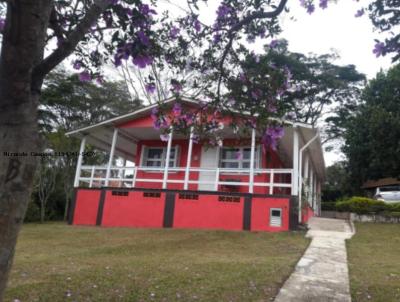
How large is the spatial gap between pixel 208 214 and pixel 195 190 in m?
1.32

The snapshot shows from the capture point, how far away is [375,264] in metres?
6.52

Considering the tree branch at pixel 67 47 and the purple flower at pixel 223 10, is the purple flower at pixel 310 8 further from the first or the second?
the tree branch at pixel 67 47

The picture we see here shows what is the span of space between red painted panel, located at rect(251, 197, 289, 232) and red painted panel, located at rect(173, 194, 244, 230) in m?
0.43

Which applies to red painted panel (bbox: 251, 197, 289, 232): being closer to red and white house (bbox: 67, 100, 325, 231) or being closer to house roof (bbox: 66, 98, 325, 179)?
red and white house (bbox: 67, 100, 325, 231)

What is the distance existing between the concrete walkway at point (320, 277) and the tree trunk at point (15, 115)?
3.15 metres

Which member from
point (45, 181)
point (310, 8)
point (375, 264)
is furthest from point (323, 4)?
point (45, 181)

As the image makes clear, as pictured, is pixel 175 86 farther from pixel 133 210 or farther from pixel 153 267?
pixel 133 210

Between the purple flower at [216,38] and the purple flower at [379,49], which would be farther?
the purple flower at [216,38]

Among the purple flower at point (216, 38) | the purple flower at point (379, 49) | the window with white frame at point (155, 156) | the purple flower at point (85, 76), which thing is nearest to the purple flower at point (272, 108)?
the purple flower at point (379, 49)

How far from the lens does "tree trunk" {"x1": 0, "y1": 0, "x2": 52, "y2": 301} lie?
87.5 inches

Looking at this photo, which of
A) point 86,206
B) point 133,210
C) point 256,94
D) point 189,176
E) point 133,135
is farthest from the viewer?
point 133,135

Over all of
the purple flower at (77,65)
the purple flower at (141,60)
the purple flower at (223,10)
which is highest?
the purple flower at (223,10)

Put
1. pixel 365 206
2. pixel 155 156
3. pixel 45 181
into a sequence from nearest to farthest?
1. pixel 365 206
2. pixel 155 156
3. pixel 45 181

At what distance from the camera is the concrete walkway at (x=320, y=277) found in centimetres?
430
